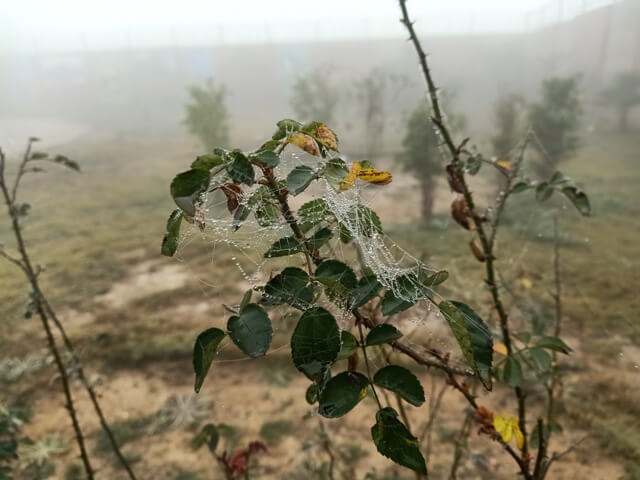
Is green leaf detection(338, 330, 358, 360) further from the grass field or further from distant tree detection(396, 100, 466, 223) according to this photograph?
distant tree detection(396, 100, 466, 223)

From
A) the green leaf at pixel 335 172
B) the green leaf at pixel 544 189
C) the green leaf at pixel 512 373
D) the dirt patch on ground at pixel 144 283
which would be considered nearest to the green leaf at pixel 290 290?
the green leaf at pixel 335 172

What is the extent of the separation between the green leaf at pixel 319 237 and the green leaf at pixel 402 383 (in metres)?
0.20

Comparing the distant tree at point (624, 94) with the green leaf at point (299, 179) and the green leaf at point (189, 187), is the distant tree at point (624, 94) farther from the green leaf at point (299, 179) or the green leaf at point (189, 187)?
the green leaf at point (189, 187)

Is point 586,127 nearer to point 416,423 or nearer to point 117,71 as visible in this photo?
point 416,423

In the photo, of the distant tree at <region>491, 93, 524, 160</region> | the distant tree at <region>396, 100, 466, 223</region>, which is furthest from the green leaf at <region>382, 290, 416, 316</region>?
the distant tree at <region>491, 93, 524, 160</region>

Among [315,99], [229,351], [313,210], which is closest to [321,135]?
[313,210]

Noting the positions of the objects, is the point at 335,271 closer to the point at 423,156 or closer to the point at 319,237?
the point at 319,237

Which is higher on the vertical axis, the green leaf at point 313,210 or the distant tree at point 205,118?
the green leaf at point 313,210

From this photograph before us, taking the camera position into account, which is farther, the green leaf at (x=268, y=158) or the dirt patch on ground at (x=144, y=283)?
the dirt patch on ground at (x=144, y=283)

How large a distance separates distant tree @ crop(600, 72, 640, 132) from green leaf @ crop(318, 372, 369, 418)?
15.7 metres

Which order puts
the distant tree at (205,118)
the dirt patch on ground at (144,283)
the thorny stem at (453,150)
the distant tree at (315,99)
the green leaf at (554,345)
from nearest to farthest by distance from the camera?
1. the thorny stem at (453,150)
2. the green leaf at (554,345)
3. the dirt patch on ground at (144,283)
4. the distant tree at (205,118)
5. the distant tree at (315,99)

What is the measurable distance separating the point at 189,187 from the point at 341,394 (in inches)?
12.9

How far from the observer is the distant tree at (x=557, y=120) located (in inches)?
310

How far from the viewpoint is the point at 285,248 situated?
0.61 meters
